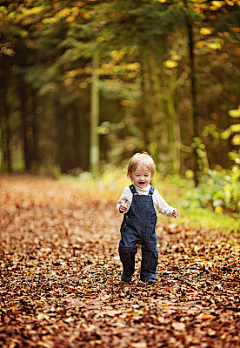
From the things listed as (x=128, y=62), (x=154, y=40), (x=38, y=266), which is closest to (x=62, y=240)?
(x=38, y=266)

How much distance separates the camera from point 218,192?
8.06 metres

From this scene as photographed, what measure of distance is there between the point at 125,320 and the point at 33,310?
98 centimetres

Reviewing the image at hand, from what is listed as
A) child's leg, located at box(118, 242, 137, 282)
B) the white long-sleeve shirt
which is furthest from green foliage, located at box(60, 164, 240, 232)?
child's leg, located at box(118, 242, 137, 282)

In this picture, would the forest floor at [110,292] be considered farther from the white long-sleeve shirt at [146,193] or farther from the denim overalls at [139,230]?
the white long-sleeve shirt at [146,193]

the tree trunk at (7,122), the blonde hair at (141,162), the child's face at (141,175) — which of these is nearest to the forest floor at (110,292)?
the child's face at (141,175)

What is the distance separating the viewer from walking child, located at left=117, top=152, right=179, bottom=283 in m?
4.50

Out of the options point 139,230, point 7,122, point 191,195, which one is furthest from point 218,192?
point 7,122

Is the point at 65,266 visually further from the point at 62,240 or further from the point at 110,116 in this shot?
the point at 110,116

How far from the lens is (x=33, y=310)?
390cm

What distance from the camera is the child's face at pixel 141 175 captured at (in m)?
4.48

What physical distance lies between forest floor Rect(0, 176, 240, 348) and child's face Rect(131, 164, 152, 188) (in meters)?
1.20

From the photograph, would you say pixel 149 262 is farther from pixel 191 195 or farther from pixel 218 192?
pixel 191 195

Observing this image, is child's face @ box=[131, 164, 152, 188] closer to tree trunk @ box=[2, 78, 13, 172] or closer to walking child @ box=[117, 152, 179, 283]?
walking child @ box=[117, 152, 179, 283]

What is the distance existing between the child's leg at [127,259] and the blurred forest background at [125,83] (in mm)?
3638
